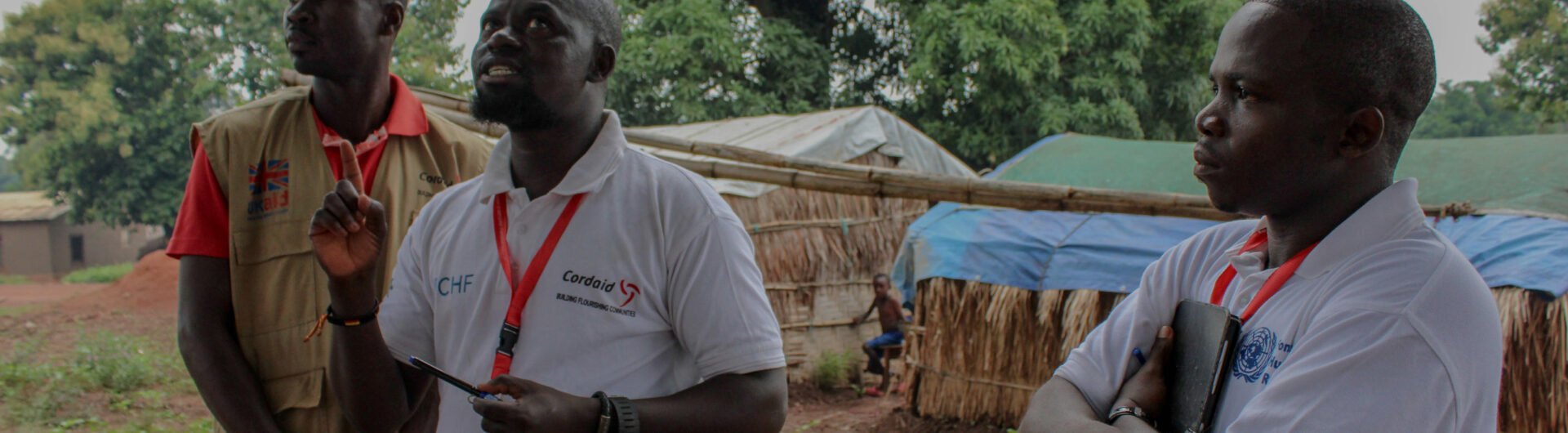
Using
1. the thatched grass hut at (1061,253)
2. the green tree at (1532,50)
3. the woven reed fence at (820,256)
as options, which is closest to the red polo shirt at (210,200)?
the thatched grass hut at (1061,253)

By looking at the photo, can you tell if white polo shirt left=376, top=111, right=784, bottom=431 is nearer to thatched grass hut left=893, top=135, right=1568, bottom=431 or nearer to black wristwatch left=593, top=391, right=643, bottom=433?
black wristwatch left=593, top=391, right=643, bottom=433

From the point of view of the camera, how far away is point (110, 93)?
21172 mm

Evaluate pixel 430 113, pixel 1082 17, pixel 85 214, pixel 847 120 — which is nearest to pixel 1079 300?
pixel 847 120

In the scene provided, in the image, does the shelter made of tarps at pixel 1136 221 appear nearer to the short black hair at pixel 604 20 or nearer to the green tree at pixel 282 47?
the short black hair at pixel 604 20

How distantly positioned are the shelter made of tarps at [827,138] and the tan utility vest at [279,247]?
787 centimetres

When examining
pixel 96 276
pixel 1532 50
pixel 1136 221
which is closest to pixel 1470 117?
pixel 1532 50

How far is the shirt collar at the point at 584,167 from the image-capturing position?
2.07 metres

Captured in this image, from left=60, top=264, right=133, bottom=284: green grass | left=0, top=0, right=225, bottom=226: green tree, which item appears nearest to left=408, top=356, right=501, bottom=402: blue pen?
left=0, top=0, right=225, bottom=226: green tree

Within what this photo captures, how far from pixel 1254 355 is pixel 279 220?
2.18 metres

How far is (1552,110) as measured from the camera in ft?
54.3

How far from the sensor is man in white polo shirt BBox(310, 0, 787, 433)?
1.95 meters

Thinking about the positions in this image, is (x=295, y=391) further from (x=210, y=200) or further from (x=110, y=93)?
(x=110, y=93)

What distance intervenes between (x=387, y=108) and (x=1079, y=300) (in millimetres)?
6142

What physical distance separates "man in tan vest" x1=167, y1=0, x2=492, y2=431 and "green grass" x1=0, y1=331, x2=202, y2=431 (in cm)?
638
